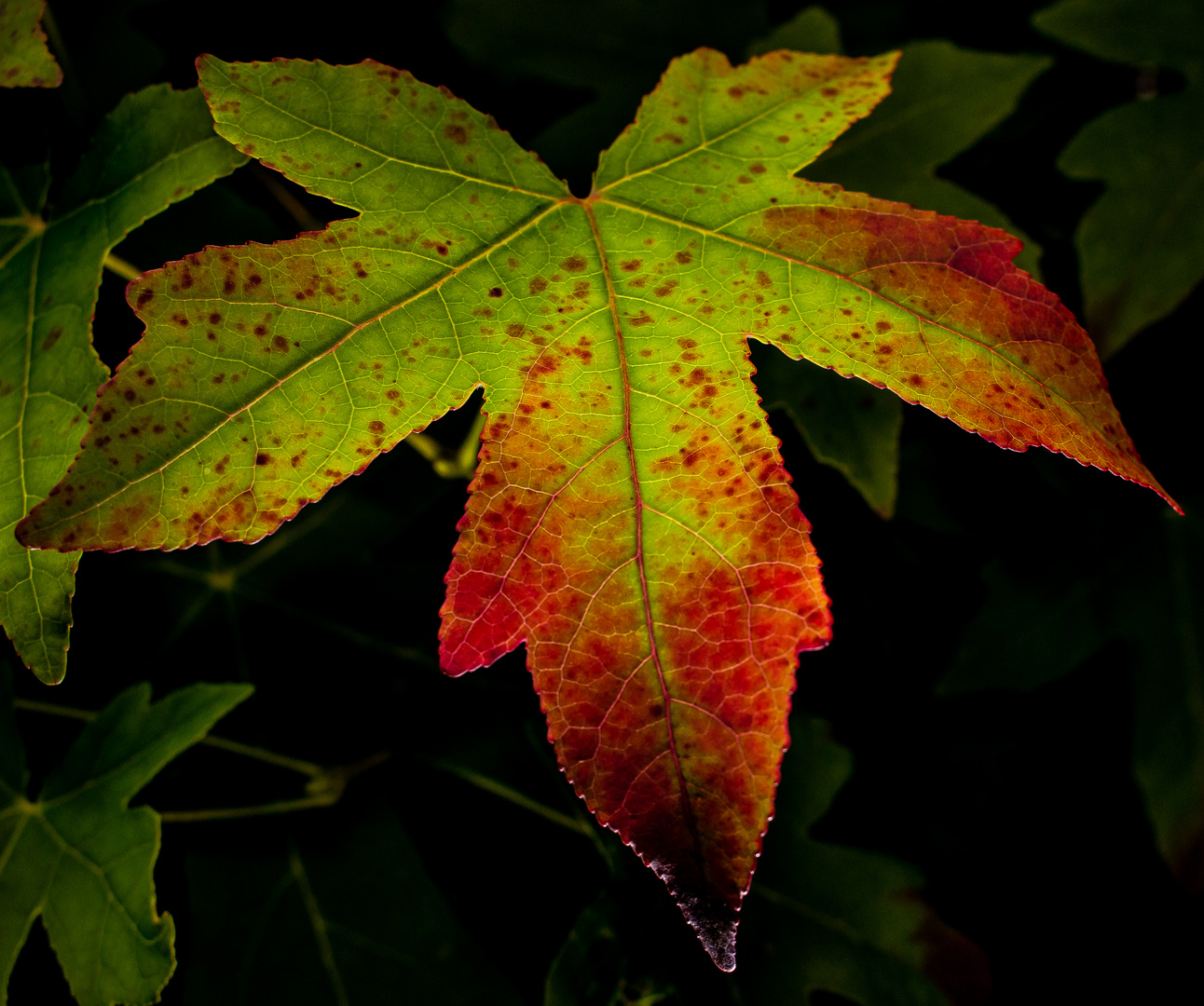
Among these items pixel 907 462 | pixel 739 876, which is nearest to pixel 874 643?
pixel 907 462

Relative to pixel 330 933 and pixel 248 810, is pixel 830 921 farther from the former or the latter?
pixel 248 810

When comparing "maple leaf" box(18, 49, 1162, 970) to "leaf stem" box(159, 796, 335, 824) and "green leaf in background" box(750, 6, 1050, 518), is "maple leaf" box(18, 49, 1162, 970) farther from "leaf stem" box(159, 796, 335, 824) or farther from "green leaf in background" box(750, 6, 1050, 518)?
"leaf stem" box(159, 796, 335, 824)

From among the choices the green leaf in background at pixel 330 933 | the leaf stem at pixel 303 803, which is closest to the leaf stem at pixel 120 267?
the leaf stem at pixel 303 803

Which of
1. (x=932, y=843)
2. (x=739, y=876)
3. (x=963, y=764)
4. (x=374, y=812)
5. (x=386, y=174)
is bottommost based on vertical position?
(x=932, y=843)

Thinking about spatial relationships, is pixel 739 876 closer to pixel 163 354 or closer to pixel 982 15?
pixel 163 354

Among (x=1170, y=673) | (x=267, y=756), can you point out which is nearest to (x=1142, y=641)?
(x=1170, y=673)

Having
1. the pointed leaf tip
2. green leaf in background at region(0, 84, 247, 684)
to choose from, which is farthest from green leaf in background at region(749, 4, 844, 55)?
the pointed leaf tip
